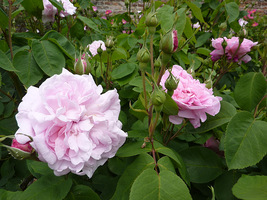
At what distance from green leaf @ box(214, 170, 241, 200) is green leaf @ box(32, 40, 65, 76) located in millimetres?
515

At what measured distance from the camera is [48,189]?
1.55 ft

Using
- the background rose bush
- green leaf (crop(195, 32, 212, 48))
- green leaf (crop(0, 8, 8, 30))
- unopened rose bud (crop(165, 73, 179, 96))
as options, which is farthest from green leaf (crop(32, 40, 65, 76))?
green leaf (crop(195, 32, 212, 48))

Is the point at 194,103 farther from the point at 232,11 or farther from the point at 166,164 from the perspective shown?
the point at 232,11

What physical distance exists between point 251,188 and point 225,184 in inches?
4.9

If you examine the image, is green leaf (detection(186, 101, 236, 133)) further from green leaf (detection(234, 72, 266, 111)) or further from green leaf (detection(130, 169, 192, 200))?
green leaf (detection(130, 169, 192, 200))

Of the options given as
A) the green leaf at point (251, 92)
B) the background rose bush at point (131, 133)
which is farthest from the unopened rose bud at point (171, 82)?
the green leaf at point (251, 92)

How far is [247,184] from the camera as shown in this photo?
467 millimetres

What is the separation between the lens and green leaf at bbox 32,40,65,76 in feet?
2.16

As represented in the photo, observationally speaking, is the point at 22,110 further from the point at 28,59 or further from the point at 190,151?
the point at 190,151

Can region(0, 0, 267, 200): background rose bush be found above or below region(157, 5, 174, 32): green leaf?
below

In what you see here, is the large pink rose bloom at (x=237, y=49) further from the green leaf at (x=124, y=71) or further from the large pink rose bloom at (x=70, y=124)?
the large pink rose bloom at (x=70, y=124)

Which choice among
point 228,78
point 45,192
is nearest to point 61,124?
point 45,192

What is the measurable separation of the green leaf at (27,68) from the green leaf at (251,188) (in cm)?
56

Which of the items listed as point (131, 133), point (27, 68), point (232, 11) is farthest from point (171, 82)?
point (232, 11)
